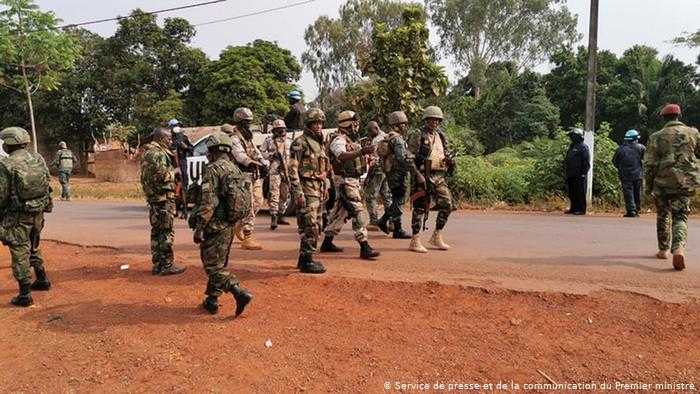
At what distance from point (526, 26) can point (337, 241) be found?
114ft

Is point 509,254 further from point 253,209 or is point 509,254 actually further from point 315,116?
point 253,209

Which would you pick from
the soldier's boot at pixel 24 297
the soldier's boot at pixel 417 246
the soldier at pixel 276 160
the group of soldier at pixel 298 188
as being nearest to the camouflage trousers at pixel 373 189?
the group of soldier at pixel 298 188

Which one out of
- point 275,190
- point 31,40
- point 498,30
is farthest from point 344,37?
point 275,190

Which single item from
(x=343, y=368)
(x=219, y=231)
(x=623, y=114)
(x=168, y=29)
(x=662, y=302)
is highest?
(x=168, y=29)

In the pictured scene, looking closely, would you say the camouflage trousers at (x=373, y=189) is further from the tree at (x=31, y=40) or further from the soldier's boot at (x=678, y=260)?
the tree at (x=31, y=40)

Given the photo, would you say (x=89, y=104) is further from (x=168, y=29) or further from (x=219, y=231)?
(x=219, y=231)

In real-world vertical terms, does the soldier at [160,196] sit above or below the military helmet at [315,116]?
below

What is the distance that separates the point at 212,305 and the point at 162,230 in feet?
5.48

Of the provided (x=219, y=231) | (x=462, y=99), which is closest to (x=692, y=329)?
(x=219, y=231)

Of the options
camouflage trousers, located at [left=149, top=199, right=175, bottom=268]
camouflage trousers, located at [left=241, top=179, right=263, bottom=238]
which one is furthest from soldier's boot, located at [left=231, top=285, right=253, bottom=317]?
camouflage trousers, located at [left=241, top=179, right=263, bottom=238]

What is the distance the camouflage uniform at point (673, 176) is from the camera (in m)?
5.88

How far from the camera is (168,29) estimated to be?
33438 mm

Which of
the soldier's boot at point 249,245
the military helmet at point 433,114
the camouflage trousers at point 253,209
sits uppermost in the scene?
the military helmet at point 433,114

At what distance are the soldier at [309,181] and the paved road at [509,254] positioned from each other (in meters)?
0.41
